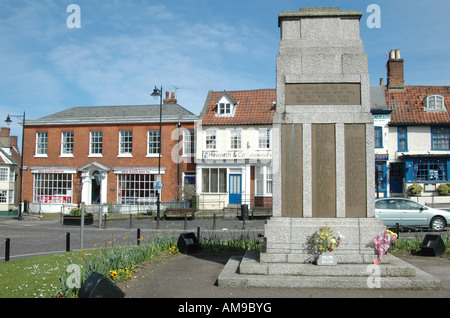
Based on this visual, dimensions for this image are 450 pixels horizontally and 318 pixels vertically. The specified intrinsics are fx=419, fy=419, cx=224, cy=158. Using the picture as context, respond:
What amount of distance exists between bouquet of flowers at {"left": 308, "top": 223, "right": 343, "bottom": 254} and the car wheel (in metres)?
12.6

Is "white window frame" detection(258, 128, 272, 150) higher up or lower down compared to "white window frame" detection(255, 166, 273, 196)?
higher up

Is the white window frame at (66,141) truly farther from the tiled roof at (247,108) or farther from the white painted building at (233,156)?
the tiled roof at (247,108)

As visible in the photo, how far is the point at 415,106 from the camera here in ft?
105

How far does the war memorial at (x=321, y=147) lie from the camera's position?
8562 mm

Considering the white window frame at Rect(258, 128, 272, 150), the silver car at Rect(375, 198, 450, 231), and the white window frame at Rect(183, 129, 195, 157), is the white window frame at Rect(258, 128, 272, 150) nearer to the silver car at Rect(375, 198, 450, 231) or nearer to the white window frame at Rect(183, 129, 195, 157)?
the white window frame at Rect(183, 129, 195, 157)

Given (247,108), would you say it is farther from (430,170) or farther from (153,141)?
(430,170)

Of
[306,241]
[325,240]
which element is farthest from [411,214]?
[325,240]

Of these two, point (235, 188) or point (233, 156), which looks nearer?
point (235, 188)

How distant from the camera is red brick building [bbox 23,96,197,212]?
111 feet

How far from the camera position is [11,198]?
40.4 metres

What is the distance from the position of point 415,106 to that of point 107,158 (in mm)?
24907

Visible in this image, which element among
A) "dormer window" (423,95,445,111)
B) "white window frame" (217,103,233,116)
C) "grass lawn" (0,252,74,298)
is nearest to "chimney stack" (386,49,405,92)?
"dormer window" (423,95,445,111)

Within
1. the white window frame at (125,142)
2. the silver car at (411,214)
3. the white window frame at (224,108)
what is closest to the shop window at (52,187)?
the white window frame at (125,142)

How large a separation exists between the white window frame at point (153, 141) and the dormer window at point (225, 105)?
216 inches
